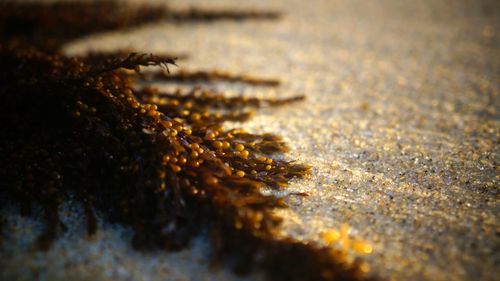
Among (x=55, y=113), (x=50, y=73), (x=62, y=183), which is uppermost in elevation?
(x=50, y=73)

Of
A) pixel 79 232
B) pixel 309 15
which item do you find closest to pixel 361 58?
pixel 309 15

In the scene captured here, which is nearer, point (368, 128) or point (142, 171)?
point (142, 171)

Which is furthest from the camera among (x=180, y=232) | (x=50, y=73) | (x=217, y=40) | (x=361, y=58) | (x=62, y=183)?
(x=217, y=40)

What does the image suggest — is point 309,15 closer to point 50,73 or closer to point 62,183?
point 50,73

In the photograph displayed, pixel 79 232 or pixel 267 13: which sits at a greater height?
pixel 267 13

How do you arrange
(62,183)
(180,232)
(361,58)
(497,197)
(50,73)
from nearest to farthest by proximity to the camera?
(180,232) < (62,183) < (497,197) < (50,73) < (361,58)

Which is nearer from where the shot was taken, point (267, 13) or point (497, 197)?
point (497, 197)

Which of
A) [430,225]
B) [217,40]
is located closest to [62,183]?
[430,225]
